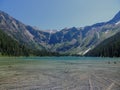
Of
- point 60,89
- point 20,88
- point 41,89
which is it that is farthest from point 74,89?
point 20,88

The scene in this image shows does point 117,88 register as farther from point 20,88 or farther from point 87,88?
point 20,88

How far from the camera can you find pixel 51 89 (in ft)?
93.5

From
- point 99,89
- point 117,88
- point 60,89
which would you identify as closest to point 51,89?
point 60,89

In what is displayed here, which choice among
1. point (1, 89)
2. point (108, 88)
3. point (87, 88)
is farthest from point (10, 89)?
point (108, 88)

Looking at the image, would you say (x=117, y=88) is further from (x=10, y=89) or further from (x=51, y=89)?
(x=10, y=89)

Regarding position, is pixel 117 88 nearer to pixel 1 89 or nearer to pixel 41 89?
pixel 41 89

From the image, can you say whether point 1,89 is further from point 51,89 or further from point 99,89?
point 99,89

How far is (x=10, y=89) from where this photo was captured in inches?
1098

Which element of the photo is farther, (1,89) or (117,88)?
(117,88)

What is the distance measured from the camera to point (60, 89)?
28609 millimetres

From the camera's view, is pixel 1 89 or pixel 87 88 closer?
pixel 1 89

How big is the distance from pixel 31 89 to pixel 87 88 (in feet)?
22.6

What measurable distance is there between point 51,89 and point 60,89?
3.52ft

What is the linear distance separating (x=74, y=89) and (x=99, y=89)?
2971mm
